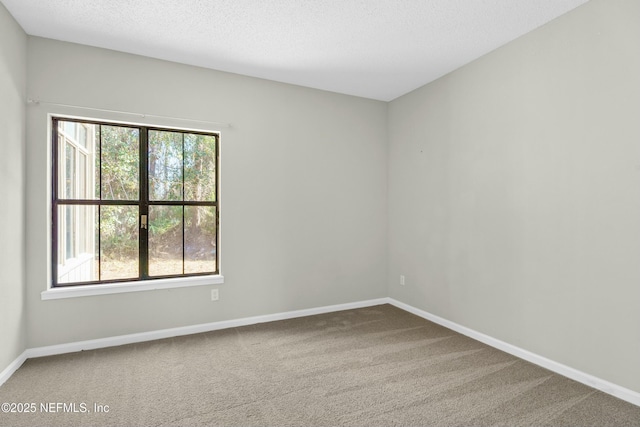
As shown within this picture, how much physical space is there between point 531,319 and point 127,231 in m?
3.75

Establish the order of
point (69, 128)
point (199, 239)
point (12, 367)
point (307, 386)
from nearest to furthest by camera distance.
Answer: point (307, 386) < point (12, 367) < point (69, 128) < point (199, 239)

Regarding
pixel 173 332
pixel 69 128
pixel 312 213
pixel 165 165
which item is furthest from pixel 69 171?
pixel 312 213

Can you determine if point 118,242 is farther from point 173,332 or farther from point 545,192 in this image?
point 545,192

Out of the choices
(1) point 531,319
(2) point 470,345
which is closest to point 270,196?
(2) point 470,345

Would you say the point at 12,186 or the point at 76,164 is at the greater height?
the point at 76,164

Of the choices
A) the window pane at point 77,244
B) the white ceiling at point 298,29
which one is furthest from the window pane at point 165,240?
the white ceiling at point 298,29

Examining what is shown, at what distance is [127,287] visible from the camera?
311cm

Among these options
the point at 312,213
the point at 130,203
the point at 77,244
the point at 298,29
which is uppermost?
the point at 298,29

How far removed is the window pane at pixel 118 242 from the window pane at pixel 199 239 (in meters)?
0.47

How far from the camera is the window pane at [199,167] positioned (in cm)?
347

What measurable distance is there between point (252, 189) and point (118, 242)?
140 centimetres

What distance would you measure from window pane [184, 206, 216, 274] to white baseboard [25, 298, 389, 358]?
1.93ft

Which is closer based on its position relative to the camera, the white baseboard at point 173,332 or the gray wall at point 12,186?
the gray wall at point 12,186

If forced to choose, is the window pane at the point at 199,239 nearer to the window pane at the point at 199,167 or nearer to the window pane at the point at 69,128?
the window pane at the point at 199,167
